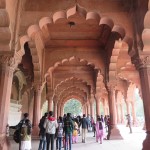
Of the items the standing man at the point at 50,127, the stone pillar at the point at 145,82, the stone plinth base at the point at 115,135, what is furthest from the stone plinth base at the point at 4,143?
the stone plinth base at the point at 115,135

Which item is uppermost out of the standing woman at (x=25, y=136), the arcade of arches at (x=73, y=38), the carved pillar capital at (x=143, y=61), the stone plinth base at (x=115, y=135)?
the arcade of arches at (x=73, y=38)

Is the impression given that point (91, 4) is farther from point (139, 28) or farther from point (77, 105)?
point (77, 105)

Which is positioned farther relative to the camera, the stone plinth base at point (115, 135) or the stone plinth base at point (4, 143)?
the stone plinth base at point (115, 135)

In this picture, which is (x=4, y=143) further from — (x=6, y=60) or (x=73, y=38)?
(x=73, y=38)

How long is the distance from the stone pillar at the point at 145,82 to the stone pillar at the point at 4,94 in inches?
182

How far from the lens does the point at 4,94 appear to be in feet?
21.5

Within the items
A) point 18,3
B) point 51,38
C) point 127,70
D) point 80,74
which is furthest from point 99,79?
point 18,3

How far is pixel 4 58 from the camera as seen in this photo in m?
6.96

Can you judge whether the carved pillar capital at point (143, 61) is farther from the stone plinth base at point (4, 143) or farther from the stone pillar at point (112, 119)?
the stone pillar at point (112, 119)

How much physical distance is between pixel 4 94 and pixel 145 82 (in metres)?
4.88

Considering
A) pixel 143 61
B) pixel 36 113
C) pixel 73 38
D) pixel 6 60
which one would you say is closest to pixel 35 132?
pixel 36 113

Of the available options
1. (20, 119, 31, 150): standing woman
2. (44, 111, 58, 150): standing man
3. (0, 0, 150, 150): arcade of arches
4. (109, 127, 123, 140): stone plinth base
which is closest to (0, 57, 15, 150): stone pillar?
(0, 0, 150, 150): arcade of arches

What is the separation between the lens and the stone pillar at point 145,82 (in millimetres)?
6578

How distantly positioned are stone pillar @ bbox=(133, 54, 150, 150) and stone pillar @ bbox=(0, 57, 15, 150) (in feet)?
15.2
